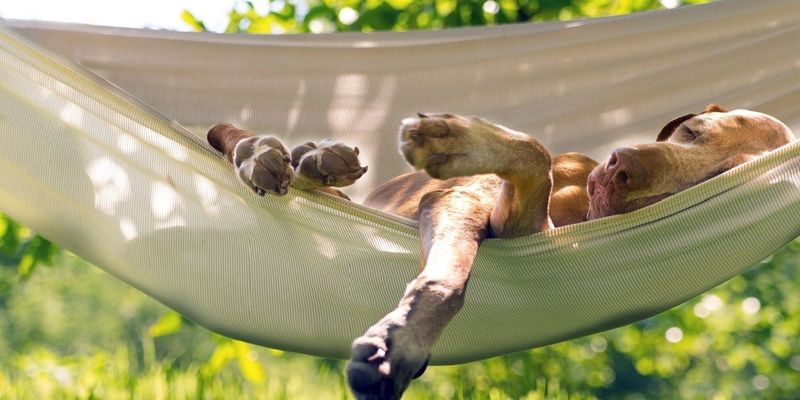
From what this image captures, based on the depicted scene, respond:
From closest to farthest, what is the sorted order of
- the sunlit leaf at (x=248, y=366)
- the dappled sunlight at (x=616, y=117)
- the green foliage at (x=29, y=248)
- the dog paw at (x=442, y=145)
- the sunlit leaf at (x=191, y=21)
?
the dog paw at (x=442, y=145), the dappled sunlight at (x=616, y=117), the green foliage at (x=29, y=248), the sunlit leaf at (x=248, y=366), the sunlit leaf at (x=191, y=21)

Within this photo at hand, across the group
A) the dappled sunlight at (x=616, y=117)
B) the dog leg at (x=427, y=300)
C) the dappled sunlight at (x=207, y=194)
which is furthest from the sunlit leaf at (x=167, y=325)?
the dog leg at (x=427, y=300)

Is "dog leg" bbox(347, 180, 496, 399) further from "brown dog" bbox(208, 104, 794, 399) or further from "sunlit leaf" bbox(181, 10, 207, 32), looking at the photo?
"sunlit leaf" bbox(181, 10, 207, 32)

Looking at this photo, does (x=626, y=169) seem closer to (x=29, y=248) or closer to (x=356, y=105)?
(x=356, y=105)

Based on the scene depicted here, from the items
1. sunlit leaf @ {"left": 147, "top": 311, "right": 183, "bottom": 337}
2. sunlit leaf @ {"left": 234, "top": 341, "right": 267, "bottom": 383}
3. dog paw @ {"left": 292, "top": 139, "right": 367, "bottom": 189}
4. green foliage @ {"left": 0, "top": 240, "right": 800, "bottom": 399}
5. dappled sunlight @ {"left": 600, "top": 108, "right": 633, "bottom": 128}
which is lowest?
green foliage @ {"left": 0, "top": 240, "right": 800, "bottom": 399}

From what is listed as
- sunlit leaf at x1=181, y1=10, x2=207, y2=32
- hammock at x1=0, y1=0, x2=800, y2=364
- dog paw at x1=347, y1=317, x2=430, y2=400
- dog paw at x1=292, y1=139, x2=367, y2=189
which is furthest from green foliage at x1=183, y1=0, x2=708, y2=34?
dog paw at x1=347, y1=317, x2=430, y2=400

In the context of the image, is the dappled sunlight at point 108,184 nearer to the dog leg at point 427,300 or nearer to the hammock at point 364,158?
the hammock at point 364,158

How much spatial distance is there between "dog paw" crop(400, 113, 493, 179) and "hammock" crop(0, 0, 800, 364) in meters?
0.25

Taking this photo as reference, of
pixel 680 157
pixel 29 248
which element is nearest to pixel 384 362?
pixel 680 157

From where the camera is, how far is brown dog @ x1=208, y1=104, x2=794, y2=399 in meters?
1.20

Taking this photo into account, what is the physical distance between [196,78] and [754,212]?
128 cm

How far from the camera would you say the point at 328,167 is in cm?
164

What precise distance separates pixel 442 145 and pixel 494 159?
0.35 feet

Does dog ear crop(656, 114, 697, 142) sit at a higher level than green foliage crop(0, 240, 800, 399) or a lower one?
higher

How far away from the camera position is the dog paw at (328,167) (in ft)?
5.38
